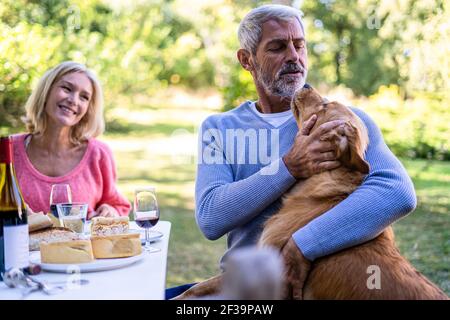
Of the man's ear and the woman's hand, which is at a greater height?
the man's ear

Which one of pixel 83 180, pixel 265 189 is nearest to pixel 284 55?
pixel 265 189

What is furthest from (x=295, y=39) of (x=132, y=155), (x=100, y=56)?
(x=132, y=155)

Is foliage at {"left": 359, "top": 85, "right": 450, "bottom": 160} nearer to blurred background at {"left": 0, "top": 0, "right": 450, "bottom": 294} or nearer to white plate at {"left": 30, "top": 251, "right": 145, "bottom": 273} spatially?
blurred background at {"left": 0, "top": 0, "right": 450, "bottom": 294}

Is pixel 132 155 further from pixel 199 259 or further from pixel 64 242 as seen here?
pixel 64 242

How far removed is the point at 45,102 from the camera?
2812mm

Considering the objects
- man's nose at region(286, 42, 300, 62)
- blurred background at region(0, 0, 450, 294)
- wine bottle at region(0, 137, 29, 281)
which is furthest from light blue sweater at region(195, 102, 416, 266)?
wine bottle at region(0, 137, 29, 281)

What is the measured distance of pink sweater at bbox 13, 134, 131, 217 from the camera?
2.59 m

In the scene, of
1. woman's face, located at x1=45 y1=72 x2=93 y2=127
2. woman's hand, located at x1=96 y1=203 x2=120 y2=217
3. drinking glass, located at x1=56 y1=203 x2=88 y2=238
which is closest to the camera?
drinking glass, located at x1=56 y1=203 x2=88 y2=238

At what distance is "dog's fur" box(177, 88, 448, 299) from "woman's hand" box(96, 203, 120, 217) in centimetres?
100

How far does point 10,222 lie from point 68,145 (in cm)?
140

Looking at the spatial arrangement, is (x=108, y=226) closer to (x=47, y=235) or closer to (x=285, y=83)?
(x=47, y=235)

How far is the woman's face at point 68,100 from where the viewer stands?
109 inches

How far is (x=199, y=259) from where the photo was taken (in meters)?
5.18

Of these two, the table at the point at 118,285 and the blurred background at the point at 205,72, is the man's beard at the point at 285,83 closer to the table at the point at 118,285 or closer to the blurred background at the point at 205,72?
the blurred background at the point at 205,72
